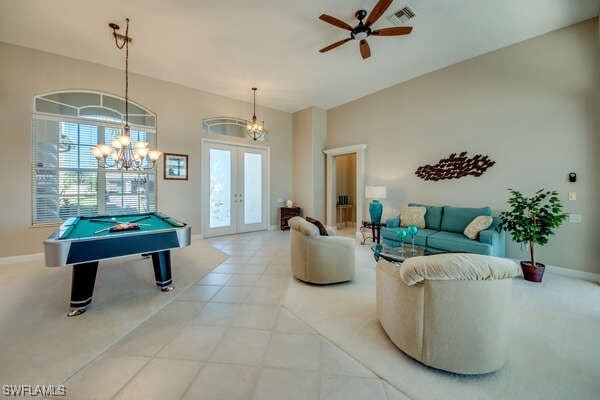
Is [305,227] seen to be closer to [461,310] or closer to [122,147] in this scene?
[461,310]

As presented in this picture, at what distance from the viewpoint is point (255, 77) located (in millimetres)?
5168

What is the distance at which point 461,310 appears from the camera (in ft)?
5.28

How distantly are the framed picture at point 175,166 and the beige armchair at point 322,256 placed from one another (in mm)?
3802

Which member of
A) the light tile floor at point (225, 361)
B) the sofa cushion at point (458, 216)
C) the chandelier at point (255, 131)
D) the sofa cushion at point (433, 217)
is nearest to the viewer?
the light tile floor at point (225, 361)

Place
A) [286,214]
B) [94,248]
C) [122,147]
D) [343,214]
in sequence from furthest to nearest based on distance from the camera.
A: 1. [343,214]
2. [286,214]
3. [122,147]
4. [94,248]

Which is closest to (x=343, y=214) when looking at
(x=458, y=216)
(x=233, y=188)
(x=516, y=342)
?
(x=233, y=188)

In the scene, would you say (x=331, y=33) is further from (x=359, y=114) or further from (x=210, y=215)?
(x=210, y=215)

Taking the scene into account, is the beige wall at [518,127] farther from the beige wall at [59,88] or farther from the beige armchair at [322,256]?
the beige wall at [59,88]

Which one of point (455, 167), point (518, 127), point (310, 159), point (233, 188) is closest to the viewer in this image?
point (518, 127)

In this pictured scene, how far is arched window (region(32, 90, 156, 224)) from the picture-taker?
168 inches

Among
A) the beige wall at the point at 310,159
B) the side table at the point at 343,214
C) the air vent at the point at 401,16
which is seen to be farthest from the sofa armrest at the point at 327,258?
the side table at the point at 343,214

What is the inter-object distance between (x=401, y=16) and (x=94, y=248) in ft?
14.9

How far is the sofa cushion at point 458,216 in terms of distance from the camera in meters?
4.12

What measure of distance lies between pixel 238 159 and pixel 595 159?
6765 mm
